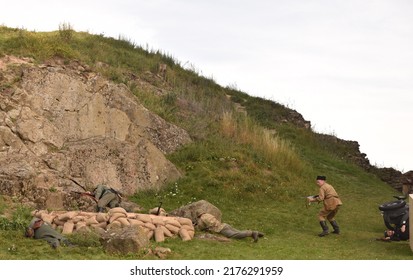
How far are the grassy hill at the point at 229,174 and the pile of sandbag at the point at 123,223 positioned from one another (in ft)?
1.27

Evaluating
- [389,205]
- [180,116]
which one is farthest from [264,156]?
[389,205]

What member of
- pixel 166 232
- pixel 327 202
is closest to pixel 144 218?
pixel 166 232

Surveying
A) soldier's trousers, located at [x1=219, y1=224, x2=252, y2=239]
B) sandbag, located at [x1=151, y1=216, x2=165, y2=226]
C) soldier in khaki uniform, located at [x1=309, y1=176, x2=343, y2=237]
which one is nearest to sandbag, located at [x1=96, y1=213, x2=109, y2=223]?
sandbag, located at [x1=151, y1=216, x2=165, y2=226]

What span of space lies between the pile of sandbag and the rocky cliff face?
2827mm

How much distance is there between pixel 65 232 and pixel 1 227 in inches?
58.3

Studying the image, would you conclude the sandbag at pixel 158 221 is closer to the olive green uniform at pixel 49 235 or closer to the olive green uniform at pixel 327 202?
the olive green uniform at pixel 49 235

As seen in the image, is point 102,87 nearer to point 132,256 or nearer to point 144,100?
point 144,100

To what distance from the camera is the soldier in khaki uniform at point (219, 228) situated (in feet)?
45.2

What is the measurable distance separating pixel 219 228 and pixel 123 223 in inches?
99.8

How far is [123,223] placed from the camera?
1301cm

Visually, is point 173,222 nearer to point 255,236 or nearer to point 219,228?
point 219,228

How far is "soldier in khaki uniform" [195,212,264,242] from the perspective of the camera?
13.8 metres

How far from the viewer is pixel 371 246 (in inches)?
548

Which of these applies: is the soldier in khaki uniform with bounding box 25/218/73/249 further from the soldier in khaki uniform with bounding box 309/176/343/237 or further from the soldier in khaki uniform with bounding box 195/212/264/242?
the soldier in khaki uniform with bounding box 309/176/343/237
